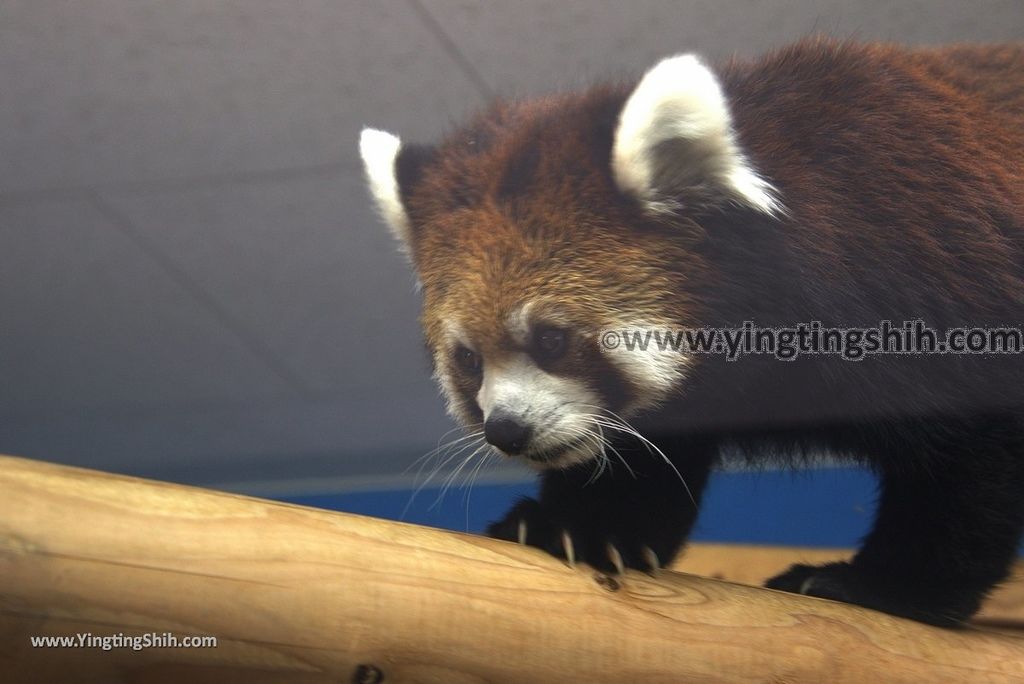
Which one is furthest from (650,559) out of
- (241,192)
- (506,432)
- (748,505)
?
(241,192)

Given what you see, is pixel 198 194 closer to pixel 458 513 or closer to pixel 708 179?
pixel 458 513

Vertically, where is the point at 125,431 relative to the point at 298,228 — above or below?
below

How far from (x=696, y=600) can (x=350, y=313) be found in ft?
4.15

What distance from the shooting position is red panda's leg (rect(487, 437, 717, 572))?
1676mm

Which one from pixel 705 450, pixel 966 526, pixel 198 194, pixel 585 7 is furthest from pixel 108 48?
pixel 966 526

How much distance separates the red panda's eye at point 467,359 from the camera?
1908 millimetres

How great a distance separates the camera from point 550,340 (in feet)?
5.98

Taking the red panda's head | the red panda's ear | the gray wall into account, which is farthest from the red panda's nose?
the red panda's ear

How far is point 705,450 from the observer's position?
2.08 m

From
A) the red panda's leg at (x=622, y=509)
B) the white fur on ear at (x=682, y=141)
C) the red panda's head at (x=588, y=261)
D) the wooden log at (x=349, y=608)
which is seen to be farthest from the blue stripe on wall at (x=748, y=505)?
the white fur on ear at (x=682, y=141)

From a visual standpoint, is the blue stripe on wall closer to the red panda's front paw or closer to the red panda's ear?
the red panda's front paw

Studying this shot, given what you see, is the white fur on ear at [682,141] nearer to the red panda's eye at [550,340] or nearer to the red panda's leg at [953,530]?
the red panda's eye at [550,340]

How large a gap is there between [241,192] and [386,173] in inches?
23.4

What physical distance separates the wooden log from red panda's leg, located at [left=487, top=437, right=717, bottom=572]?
0.29 ft
